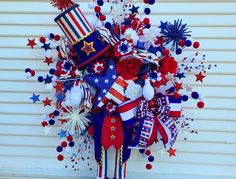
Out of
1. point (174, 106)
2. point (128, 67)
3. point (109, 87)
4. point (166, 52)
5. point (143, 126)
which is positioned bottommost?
point (143, 126)

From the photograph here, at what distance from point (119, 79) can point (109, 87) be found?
0.09 meters

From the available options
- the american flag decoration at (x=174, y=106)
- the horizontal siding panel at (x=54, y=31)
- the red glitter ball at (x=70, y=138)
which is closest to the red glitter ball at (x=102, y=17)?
the horizontal siding panel at (x=54, y=31)

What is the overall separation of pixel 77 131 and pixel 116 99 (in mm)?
368

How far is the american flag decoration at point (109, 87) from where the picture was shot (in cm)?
244

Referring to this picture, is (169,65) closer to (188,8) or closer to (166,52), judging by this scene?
(166,52)

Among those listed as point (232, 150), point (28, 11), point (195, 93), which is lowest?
point (232, 150)

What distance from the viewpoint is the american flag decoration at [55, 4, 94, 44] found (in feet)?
7.77

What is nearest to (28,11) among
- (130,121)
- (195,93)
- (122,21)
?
(122,21)

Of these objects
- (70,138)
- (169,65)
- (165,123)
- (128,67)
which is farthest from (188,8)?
(70,138)

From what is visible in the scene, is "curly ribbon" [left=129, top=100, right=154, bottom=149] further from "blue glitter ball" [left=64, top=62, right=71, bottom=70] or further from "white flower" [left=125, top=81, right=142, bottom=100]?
"blue glitter ball" [left=64, top=62, right=71, bottom=70]

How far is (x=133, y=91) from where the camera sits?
2.42 meters

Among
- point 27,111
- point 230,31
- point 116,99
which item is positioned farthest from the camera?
point 27,111

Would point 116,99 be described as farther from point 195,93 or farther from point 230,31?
point 230,31

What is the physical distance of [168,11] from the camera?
262 cm
